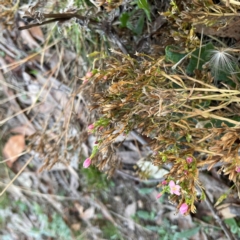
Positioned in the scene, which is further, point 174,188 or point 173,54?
point 173,54

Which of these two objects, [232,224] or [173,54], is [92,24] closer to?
[173,54]

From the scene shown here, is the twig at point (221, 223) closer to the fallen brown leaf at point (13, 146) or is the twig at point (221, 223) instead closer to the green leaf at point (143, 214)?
the green leaf at point (143, 214)

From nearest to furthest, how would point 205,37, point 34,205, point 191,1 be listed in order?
point 191,1
point 205,37
point 34,205

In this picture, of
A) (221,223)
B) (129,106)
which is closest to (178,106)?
(129,106)

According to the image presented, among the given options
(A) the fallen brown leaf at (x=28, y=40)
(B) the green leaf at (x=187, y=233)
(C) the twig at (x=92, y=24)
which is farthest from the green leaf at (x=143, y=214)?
(A) the fallen brown leaf at (x=28, y=40)


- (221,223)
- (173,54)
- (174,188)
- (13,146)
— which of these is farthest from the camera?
(13,146)

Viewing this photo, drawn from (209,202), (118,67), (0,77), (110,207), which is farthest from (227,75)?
(0,77)

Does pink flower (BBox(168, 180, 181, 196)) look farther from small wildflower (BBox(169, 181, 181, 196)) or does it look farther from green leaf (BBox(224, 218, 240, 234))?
green leaf (BBox(224, 218, 240, 234))

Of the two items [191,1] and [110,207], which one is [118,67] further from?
[110,207]
